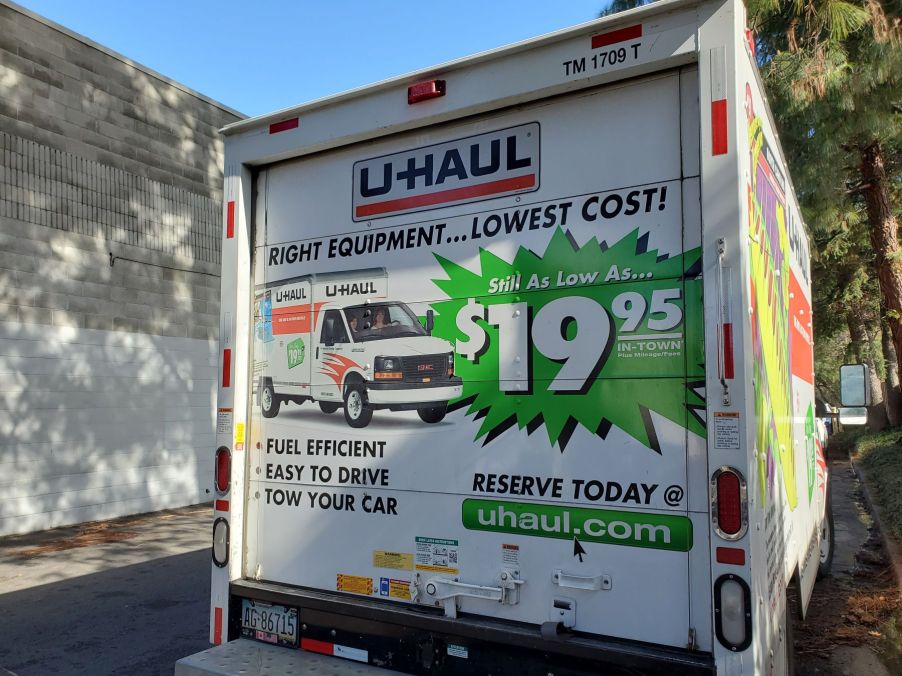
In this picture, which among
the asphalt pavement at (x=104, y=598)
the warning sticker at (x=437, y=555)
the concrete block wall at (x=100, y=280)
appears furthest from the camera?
the concrete block wall at (x=100, y=280)

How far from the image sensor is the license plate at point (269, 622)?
3.46m

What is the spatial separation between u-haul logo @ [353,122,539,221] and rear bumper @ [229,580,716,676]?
5.70 feet

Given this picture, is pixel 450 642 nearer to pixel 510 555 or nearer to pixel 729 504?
pixel 510 555

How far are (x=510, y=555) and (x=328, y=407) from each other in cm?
110

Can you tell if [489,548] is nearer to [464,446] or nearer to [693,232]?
[464,446]

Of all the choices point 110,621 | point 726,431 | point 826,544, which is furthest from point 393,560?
point 826,544

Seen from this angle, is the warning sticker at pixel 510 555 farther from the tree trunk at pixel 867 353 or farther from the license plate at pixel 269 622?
the tree trunk at pixel 867 353

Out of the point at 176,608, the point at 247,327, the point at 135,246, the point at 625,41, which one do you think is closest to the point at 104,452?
the point at 135,246

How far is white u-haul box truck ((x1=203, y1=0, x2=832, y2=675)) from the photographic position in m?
2.60

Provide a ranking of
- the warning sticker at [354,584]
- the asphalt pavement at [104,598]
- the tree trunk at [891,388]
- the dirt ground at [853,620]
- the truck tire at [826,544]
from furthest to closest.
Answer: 1. the tree trunk at [891,388]
2. the truck tire at [826,544]
3. the asphalt pavement at [104,598]
4. the dirt ground at [853,620]
5. the warning sticker at [354,584]

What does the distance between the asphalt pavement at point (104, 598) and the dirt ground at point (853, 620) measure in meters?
4.57

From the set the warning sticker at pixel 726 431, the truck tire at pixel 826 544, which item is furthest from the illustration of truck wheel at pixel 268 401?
the truck tire at pixel 826 544

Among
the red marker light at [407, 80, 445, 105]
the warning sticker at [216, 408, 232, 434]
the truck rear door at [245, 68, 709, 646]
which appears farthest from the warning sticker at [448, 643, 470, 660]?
the red marker light at [407, 80, 445, 105]

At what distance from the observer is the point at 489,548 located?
2996mm
